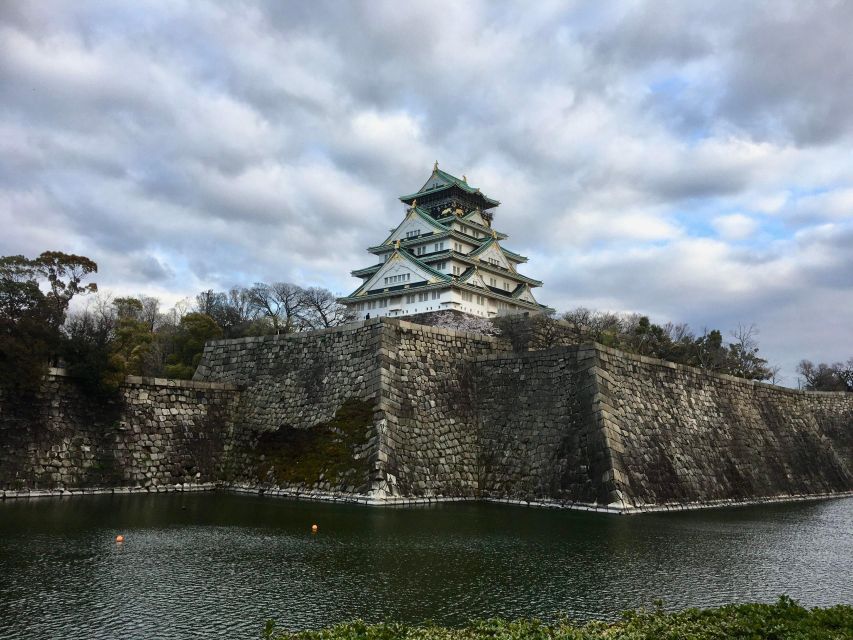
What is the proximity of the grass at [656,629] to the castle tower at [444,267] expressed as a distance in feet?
118

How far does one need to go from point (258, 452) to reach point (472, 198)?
114 ft

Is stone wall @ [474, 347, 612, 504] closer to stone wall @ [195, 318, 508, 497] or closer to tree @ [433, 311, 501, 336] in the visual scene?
stone wall @ [195, 318, 508, 497]

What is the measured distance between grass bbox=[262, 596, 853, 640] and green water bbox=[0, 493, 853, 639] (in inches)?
32.5

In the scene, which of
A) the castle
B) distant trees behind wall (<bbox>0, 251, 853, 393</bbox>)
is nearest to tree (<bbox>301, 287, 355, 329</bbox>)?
distant trees behind wall (<bbox>0, 251, 853, 393</bbox>)

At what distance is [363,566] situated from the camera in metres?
9.44

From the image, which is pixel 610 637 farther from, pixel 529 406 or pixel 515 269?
pixel 515 269

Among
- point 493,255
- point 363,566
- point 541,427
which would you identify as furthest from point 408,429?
point 493,255

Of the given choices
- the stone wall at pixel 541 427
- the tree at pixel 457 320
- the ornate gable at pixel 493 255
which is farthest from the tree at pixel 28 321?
the ornate gable at pixel 493 255

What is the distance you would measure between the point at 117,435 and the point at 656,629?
1592 centimetres

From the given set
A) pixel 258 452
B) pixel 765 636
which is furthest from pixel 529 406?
pixel 765 636

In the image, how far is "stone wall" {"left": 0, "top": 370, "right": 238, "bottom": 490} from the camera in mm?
16125

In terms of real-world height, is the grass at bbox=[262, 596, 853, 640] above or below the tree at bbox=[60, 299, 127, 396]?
below

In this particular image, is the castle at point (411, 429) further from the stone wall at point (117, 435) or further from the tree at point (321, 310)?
the tree at point (321, 310)

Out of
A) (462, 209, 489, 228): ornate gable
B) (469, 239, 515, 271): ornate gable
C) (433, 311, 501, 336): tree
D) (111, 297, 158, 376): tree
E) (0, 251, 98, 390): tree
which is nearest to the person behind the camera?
(0, 251, 98, 390): tree
